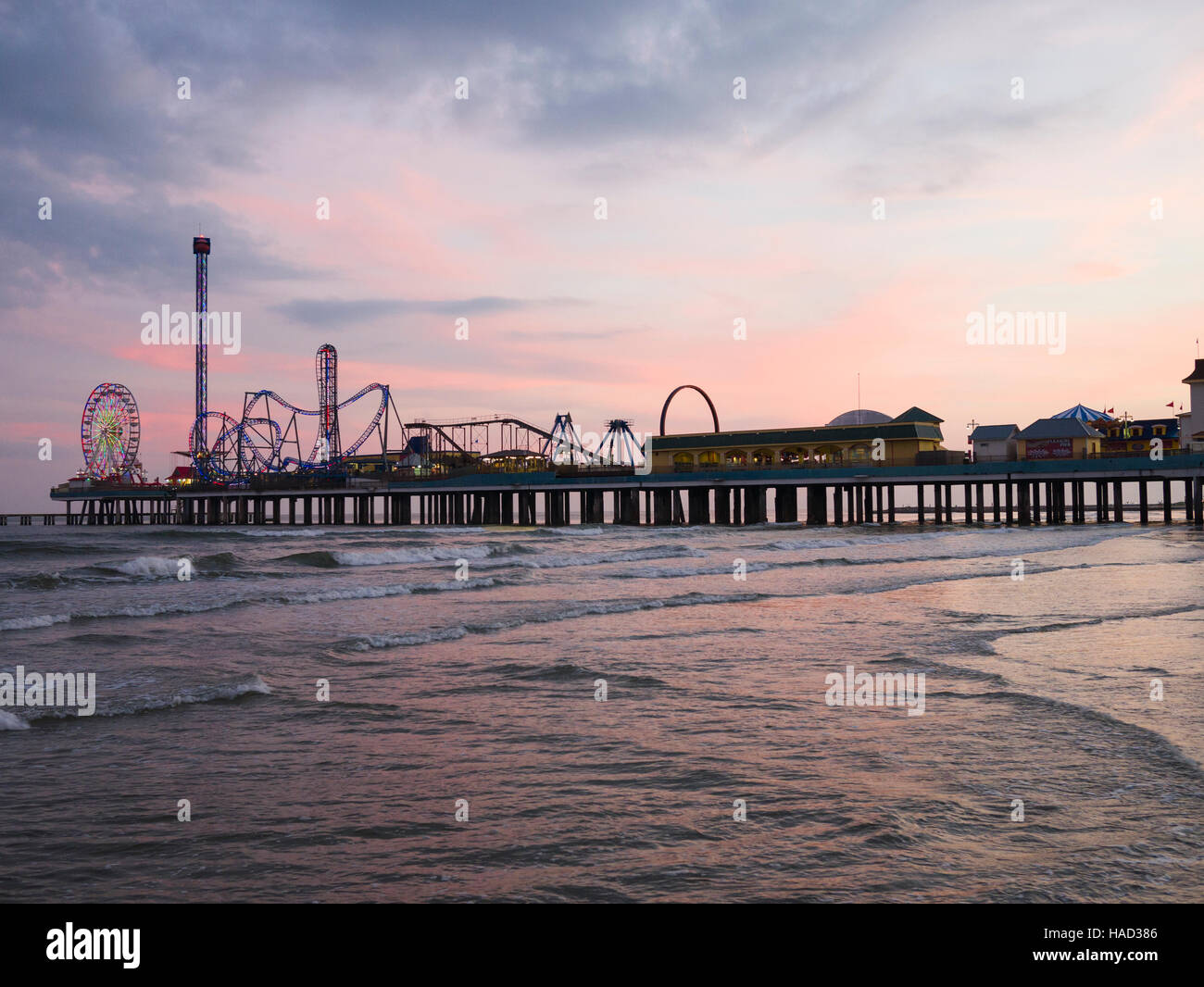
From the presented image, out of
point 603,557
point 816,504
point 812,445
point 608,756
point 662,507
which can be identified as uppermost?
point 812,445

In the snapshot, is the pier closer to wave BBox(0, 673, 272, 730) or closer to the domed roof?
the domed roof

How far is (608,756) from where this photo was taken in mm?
7094

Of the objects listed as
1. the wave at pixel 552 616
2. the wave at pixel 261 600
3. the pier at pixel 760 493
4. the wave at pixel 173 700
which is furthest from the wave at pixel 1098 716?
the pier at pixel 760 493

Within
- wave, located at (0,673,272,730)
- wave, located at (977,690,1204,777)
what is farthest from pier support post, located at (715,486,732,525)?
wave, located at (0,673,272,730)

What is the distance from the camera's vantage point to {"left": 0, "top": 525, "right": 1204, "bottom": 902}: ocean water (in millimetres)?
4738

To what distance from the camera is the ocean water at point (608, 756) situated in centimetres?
474

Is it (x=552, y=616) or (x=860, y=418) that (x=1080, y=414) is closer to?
(x=860, y=418)

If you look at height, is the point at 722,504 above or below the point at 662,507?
above

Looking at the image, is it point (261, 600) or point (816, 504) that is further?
point (816, 504)

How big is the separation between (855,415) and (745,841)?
79.5 m

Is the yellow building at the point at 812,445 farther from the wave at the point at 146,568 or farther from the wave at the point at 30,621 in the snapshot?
the wave at the point at 30,621

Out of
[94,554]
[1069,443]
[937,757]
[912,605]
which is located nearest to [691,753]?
[937,757]

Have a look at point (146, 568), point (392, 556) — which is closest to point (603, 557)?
point (392, 556)

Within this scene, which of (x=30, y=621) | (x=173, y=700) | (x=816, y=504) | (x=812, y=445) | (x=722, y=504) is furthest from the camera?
(x=812, y=445)
